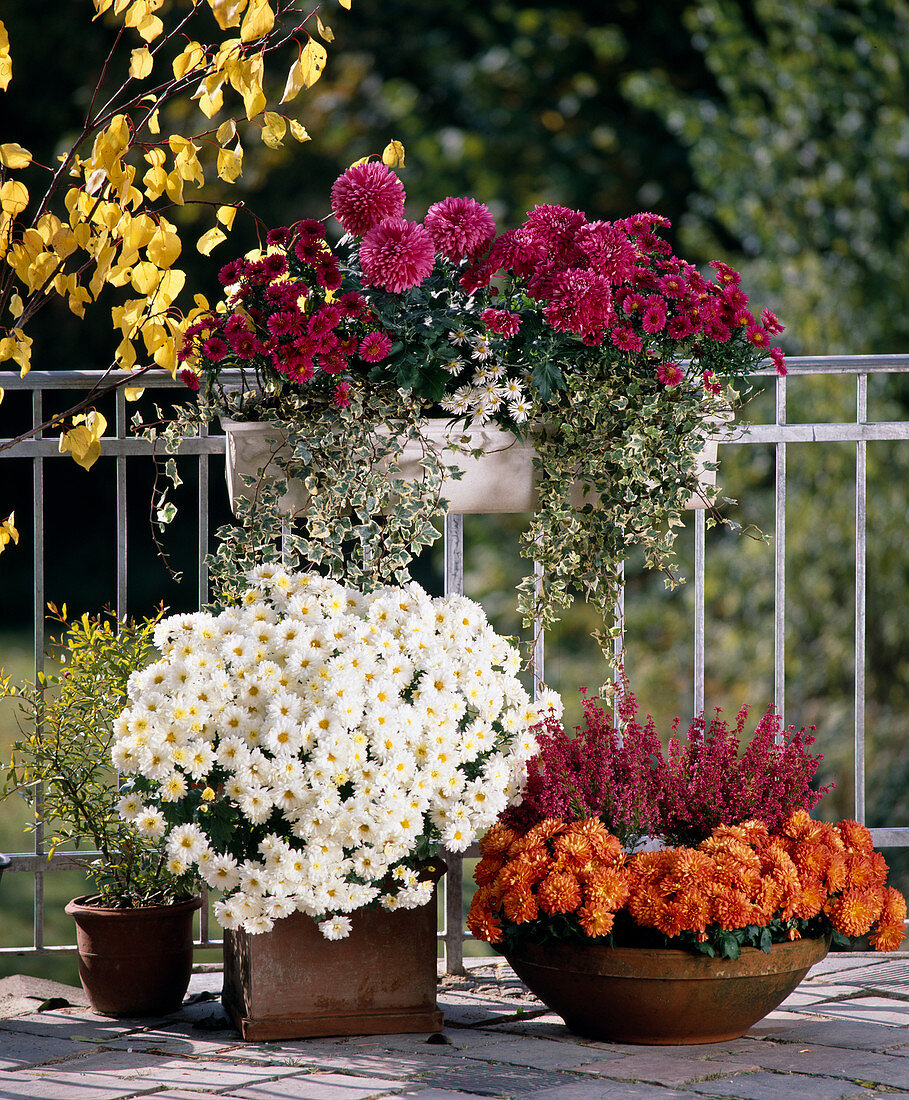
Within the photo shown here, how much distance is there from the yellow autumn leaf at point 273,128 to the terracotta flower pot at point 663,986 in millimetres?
1730

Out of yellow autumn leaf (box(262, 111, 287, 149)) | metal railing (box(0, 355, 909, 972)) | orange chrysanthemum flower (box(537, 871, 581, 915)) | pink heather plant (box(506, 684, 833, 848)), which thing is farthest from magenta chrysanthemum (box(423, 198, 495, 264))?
orange chrysanthemum flower (box(537, 871, 581, 915))

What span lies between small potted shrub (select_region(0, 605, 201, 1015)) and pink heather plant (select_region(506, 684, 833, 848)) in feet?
2.56

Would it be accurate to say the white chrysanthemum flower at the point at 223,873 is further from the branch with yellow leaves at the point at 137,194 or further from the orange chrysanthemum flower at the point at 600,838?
the branch with yellow leaves at the point at 137,194

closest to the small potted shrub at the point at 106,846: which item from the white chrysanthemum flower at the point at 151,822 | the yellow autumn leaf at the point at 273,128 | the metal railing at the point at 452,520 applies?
the metal railing at the point at 452,520

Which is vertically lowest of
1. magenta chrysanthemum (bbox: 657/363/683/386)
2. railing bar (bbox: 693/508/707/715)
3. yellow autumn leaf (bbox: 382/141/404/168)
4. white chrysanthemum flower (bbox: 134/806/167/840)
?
white chrysanthemum flower (bbox: 134/806/167/840)

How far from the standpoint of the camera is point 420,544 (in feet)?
9.66

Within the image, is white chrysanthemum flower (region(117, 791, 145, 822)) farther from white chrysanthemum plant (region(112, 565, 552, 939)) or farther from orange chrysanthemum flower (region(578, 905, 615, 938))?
orange chrysanthemum flower (region(578, 905, 615, 938))

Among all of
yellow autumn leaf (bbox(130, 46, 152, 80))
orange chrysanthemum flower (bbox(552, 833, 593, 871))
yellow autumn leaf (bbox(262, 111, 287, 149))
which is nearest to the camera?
orange chrysanthemum flower (bbox(552, 833, 593, 871))

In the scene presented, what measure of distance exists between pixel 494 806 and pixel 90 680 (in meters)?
0.93

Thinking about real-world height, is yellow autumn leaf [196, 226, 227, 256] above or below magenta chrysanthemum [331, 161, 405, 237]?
below

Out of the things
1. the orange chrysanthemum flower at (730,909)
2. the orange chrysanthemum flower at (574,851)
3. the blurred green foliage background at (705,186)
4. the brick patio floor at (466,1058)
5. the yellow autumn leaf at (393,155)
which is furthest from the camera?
the blurred green foliage background at (705,186)

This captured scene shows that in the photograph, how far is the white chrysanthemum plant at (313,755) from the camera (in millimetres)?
2629

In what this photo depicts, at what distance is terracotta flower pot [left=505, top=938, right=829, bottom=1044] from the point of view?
103 inches

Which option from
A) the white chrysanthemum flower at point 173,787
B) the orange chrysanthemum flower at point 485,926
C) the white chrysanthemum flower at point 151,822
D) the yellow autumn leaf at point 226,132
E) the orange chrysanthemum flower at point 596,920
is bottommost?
the orange chrysanthemum flower at point 485,926
